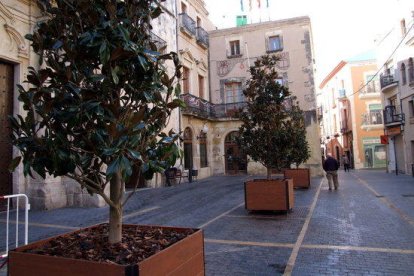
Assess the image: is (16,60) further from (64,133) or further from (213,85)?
(213,85)

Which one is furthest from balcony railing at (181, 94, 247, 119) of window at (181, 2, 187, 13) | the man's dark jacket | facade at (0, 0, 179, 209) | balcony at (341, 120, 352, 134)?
balcony at (341, 120, 352, 134)

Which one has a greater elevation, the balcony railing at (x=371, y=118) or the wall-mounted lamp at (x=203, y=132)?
the balcony railing at (x=371, y=118)

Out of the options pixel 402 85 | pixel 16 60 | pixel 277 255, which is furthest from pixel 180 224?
pixel 402 85

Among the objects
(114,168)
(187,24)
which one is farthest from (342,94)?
(114,168)

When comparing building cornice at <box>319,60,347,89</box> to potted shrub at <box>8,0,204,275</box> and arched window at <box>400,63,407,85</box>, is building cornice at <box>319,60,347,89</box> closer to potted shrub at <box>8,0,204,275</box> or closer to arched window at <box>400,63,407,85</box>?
arched window at <box>400,63,407,85</box>

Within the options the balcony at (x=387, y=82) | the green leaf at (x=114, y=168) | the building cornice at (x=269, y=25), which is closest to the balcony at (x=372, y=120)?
the balcony at (x=387, y=82)

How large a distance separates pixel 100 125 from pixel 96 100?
0.21 meters

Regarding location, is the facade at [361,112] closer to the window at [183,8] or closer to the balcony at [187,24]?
the balcony at [187,24]

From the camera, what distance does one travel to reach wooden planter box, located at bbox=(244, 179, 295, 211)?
27.1 ft

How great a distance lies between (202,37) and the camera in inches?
906

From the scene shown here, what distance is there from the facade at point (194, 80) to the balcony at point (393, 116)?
42.2 ft

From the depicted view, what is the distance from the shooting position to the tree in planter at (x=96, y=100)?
2598mm

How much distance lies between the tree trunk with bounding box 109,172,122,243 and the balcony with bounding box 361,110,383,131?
34.4 meters

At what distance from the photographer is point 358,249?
17.3ft
